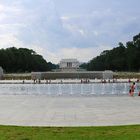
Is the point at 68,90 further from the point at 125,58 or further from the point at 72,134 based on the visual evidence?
the point at 125,58

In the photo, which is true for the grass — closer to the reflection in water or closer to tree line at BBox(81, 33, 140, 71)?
the reflection in water

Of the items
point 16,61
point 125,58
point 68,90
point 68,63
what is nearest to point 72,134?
point 68,90

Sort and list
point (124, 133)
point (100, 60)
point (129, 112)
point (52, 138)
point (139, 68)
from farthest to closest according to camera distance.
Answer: point (100, 60) → point (139, 68) → point (129, 112) → point (124, 133) → point (52, 138)

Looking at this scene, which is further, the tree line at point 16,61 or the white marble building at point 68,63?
the white marble building at point 68,63

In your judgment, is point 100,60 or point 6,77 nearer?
point 6,77

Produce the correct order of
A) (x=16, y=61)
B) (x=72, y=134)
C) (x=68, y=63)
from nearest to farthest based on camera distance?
(x=72, y=134) < (x=16, y=61) < (x=68, y=63)

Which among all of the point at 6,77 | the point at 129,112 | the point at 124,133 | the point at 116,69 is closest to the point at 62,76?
the point at 6,77

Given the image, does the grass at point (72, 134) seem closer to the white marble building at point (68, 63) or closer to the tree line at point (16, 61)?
the tree line at point (16, 61)

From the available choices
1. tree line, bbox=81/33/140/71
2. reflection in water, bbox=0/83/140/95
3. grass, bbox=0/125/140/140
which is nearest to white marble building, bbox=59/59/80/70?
tree line, bbox=81/33/140/71

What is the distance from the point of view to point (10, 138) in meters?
9.44

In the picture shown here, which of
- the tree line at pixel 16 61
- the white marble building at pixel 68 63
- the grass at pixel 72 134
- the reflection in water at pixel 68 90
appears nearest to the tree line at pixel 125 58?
the white marble building at pixel 68 63

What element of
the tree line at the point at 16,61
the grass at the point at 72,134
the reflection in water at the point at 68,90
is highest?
the tree line at the point at 16,61

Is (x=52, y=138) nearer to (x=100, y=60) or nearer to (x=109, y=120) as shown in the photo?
(x=109, y=120)

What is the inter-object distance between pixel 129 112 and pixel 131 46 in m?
94.0
